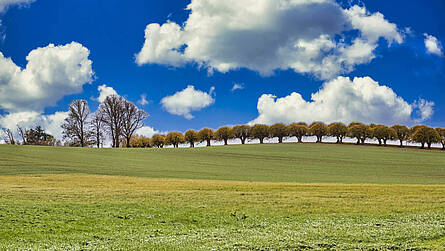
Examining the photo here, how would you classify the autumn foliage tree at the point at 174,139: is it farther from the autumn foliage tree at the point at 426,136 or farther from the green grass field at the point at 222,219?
the green grass field at the point at 222,219

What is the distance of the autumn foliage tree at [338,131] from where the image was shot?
85000 millimetres

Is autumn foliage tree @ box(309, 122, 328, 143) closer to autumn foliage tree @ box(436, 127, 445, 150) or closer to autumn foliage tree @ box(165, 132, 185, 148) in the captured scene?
autumn foliage tree @ box(436, 127, 445, 150)

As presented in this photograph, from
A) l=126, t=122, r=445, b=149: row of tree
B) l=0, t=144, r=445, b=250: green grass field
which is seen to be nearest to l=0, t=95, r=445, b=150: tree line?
l=126, t=122, r=445, b=149: row of tree

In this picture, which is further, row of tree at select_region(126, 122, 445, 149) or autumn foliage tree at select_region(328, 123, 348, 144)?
autumn foliage tree at select_region(328, 123, 348, 144)

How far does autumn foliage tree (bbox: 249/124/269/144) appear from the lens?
86.4m

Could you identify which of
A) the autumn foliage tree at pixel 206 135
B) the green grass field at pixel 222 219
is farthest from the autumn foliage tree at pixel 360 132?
the green grass field at pixel 222 219

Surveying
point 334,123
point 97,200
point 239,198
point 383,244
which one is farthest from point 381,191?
point 334,123

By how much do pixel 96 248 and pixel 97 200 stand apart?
22.5 feet

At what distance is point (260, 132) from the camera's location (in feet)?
284

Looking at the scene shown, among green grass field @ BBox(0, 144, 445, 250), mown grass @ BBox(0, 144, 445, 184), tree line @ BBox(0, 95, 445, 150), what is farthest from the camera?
tree line @ BBox(0, 95, 445, 150)

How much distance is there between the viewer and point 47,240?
905 cm

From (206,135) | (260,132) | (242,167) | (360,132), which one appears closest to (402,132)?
(360,132)

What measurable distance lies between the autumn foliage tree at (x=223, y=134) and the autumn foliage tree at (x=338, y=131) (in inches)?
998

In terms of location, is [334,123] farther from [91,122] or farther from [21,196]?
[21,196]
